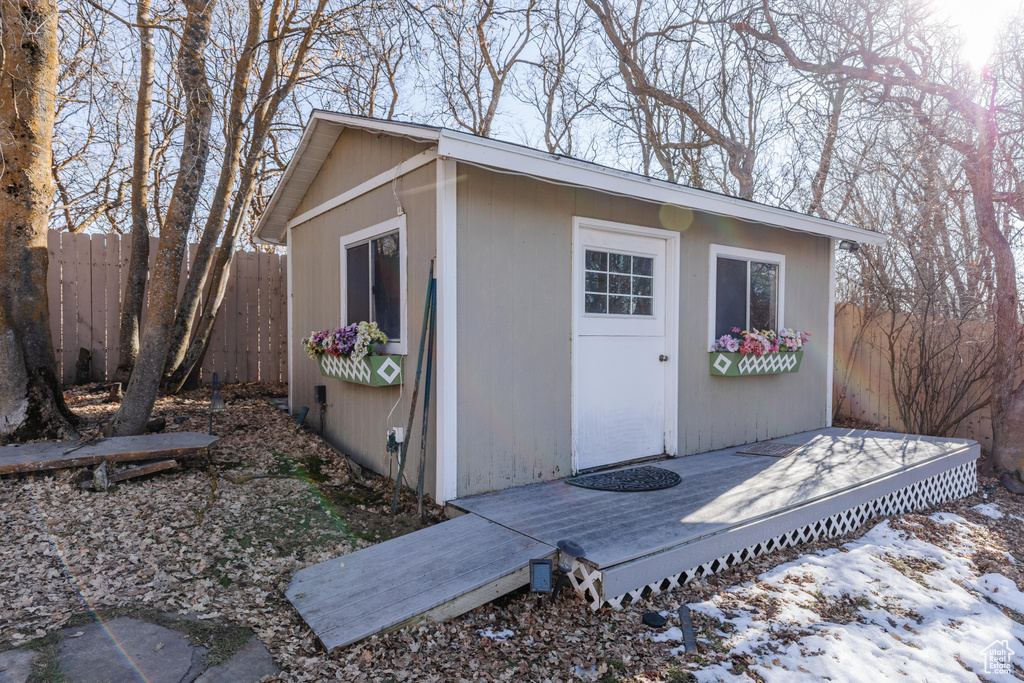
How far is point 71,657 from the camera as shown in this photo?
2236 mm

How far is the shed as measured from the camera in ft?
12.5

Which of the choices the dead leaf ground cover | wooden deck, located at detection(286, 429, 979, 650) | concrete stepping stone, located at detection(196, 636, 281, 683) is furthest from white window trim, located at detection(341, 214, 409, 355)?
concrete stepping stone, located at detection(196, 636, 281, 683)

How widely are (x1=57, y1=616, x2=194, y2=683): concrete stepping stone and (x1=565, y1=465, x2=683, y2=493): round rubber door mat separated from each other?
2.54 metres

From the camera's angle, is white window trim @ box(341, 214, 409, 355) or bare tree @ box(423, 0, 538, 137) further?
bare tree @ box(423, 0, 538, 137)

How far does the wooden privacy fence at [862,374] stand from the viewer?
7594mm

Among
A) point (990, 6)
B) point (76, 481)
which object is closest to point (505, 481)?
point (76, 481)

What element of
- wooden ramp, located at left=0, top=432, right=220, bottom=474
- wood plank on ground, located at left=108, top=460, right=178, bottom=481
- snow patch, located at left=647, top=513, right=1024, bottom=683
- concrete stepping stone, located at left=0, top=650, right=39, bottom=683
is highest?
wooden ramp, located at left=0, top=432, right=220, bottom=474

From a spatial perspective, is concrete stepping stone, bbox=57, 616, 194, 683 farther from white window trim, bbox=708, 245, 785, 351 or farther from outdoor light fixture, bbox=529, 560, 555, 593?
white window trim, bbox=708, 245, 785, 351

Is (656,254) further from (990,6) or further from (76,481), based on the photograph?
(990,6)

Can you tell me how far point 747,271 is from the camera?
5.73 m

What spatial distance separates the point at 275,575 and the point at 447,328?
1.66m

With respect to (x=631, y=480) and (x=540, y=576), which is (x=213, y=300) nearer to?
(x=631, y=480)

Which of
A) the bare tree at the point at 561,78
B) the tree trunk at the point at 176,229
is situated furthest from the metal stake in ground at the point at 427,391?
the bare tree at the point at 561,78

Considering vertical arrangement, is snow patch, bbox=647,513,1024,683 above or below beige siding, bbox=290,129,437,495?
below
